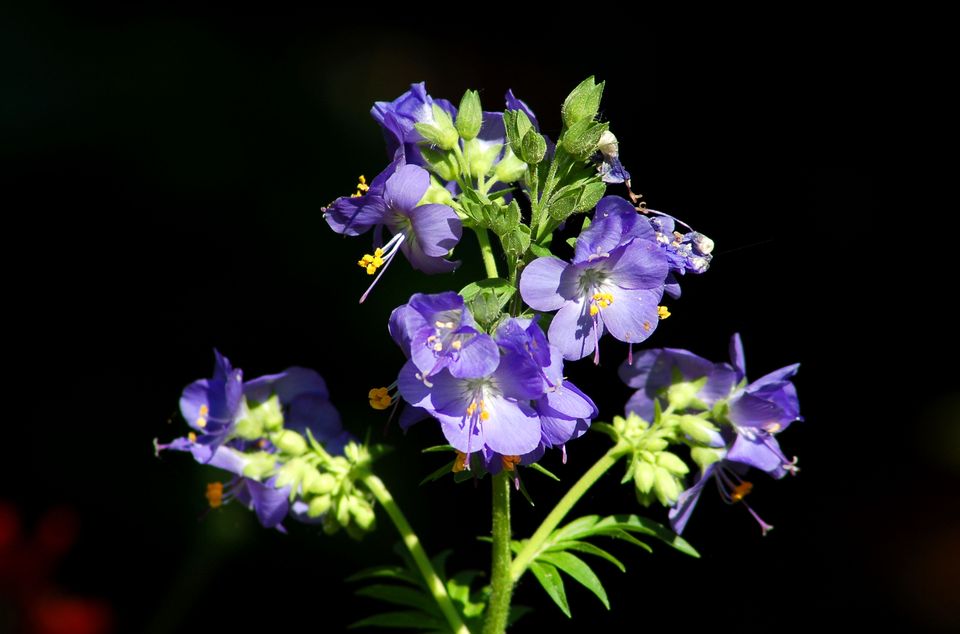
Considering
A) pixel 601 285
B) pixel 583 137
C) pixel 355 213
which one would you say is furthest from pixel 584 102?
pixel 355 213

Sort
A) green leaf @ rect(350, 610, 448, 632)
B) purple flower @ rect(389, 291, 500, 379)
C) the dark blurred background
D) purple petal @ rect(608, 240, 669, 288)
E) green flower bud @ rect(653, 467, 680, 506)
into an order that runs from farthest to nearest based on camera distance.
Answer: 1. the dark blurred background
2. green leaf @ rect(350, 610, 448, 632)
3. green flower bud @ rect(653, 467, 680, 506)
4. purple petal @ rect(608, 240, 669, 288)
5. purple flower @ rect(389, 291, 500, 379)

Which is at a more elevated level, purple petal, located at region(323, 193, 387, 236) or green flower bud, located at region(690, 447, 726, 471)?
purple petal, located at region(323, 193, 387, 236)

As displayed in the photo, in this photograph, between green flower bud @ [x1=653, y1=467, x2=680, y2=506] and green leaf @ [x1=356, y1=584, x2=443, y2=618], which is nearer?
green flower bud @ [x1=653, y1=467, x2=680, y2=506]

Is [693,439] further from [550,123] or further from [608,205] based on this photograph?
[550,123]

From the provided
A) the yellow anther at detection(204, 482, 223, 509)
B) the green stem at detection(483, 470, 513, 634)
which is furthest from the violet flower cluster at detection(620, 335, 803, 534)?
the yellow anther at detection(204, 482, 223, 509)

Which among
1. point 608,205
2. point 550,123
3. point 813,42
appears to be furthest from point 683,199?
point 608,205

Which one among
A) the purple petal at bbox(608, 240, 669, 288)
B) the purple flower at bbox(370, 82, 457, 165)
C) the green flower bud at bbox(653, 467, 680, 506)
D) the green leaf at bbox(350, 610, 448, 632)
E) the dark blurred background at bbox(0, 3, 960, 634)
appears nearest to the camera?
the purple petal at bbox(608, 240, 669, 288)

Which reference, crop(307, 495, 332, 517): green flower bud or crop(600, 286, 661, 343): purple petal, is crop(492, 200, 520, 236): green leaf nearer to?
crop(600, 286, 661, 343): purple petal

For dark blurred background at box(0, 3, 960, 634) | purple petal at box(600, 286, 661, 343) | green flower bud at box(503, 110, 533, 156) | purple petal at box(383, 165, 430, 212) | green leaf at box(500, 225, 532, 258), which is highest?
green flower bud at box(503, 110, 533, 156)
